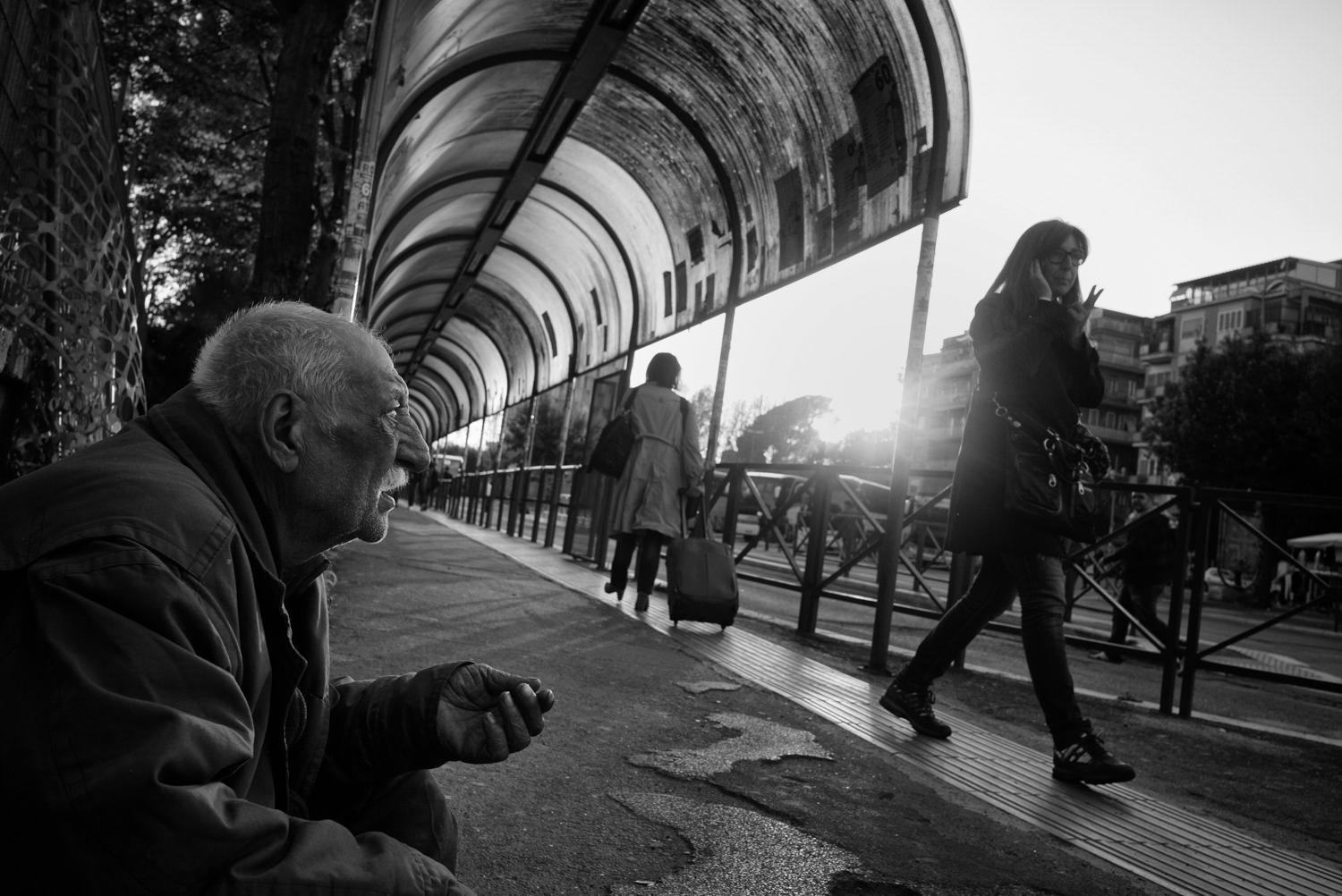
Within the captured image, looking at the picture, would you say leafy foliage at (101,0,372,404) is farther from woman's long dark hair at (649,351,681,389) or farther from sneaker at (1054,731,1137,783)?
sneaker at (1054,731,1137,783)

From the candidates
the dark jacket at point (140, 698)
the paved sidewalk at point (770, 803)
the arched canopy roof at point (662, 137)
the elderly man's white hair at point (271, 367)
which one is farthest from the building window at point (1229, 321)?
the dark jacket at point (140, 698)

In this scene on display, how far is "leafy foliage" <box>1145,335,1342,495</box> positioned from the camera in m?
35.8

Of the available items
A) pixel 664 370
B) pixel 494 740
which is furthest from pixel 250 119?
pixel 494 740

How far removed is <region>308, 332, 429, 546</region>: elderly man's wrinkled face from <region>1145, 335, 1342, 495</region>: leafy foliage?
39407 mm

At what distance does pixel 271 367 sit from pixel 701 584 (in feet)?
18.0

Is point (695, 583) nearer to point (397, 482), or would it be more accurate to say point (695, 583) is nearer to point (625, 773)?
point (625, 773)

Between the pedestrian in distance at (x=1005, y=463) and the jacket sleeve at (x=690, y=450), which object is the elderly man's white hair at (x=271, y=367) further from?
the jacket sleeve at (x=690, y=450)

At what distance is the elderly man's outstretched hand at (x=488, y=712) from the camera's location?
159 cm

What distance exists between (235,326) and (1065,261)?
3.53m

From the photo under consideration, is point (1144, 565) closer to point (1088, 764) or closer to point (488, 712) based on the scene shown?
point (1088, 764)

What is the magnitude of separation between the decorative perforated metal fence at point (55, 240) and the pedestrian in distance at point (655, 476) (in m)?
4.15

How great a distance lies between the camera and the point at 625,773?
340 cm

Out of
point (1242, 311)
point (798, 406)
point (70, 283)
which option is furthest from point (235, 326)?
point (798, 406)

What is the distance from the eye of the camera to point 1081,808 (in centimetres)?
361
